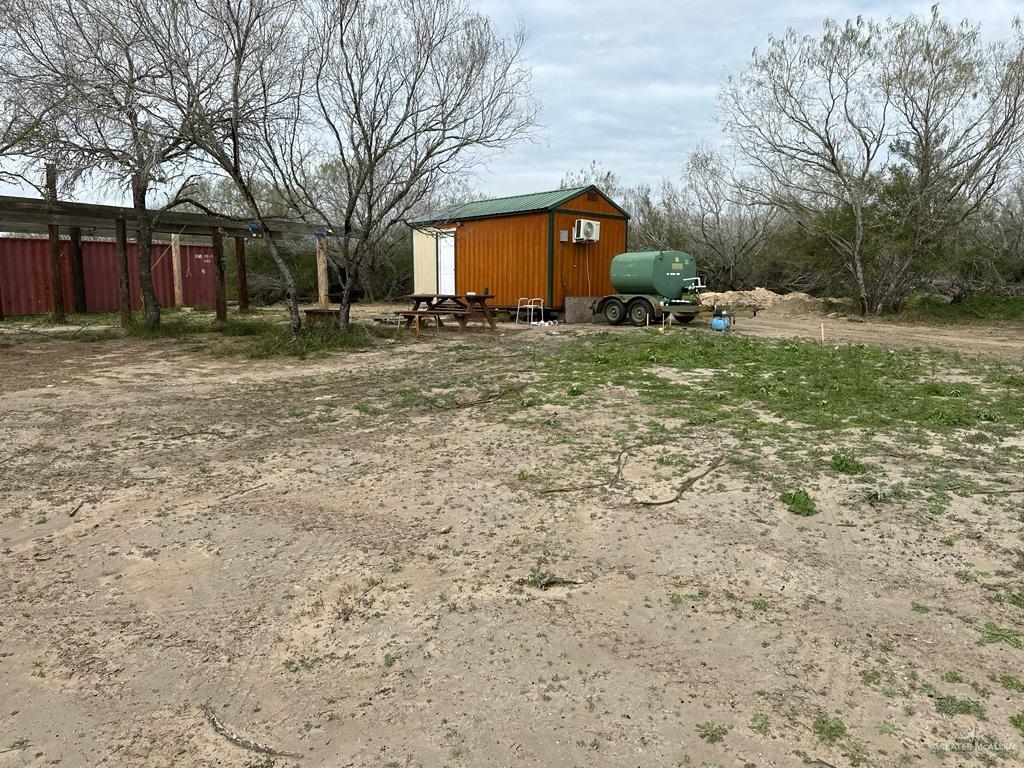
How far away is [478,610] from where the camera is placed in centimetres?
274

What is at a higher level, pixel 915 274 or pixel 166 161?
pixel 166 161

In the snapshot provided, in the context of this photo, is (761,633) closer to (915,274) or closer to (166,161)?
(166,161)

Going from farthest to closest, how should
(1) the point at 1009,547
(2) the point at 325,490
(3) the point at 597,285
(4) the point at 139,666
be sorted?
(3) the point at 597,285
(2) the point at 325,490
(1) the point at 1009,547
(4) the point at 139,666

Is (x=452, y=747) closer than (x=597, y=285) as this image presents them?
Yes

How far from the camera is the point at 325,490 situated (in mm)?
4172

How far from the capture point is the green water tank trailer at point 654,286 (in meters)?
15.0

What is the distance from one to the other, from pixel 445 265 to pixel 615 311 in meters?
5.94

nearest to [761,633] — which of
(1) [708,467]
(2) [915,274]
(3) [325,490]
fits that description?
(1) [708,467]

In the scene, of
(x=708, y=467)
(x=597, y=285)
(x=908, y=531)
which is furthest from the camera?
(x=597, y=285)

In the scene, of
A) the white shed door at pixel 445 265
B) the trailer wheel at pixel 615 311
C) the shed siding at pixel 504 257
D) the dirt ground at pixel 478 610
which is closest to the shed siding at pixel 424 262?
the white shed door at pixel 445 265

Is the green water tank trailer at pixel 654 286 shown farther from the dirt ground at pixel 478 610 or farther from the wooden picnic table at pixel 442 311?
the dirt ground at pixel 478 610

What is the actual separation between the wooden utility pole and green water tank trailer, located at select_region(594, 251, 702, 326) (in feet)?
37.1

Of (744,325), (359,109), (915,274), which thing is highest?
(359,109)

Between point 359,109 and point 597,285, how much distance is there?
26.4ft
